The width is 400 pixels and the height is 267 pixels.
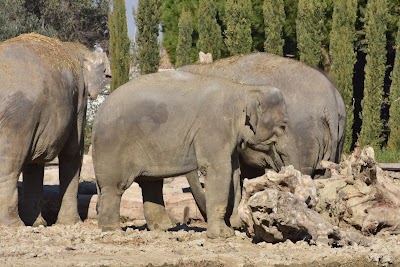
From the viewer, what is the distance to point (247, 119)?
13.2m

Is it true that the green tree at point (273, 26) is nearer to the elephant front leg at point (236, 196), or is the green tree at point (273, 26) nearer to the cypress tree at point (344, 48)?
the cypress tree at point (344, 48)

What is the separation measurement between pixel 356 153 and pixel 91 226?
3.77 meters

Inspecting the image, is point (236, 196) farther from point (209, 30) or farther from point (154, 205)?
point (209, 30)

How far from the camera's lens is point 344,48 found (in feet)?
103

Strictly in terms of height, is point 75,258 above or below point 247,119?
below

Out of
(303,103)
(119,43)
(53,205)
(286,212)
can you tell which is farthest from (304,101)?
(119,43)

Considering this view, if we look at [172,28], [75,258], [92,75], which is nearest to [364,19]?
[172,28]

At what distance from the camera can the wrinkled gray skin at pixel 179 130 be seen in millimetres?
12938

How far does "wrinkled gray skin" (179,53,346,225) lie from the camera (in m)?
14.8

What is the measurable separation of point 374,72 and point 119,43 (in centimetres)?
826

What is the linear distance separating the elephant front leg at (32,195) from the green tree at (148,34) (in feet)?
60.3

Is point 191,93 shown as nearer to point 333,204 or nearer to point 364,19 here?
point 333,204

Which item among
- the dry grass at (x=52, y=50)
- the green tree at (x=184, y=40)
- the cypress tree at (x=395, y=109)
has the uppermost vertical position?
the dry grass at (x=52, y=50)

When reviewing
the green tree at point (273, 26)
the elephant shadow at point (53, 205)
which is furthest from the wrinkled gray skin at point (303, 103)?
the green tree at point (273, 26)
